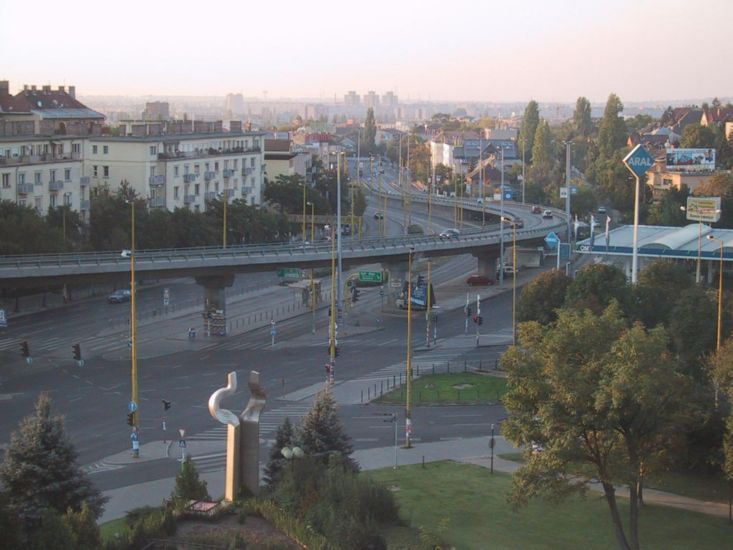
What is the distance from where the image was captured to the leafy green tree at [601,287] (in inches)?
1725

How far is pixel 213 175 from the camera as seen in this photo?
82.1 meters

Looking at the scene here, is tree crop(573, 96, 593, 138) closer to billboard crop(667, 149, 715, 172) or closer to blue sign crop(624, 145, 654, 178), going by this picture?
billboard crop(667, 149, 715, 172)

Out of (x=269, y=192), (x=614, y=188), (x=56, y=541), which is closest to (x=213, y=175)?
(x=269, y=192)

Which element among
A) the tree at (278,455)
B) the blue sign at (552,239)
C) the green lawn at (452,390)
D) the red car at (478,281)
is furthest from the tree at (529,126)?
the tree at (278,455)

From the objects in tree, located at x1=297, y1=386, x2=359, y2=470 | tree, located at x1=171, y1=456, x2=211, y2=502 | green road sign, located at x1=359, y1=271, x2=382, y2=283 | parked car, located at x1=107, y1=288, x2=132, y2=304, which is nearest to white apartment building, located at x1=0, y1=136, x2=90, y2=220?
parked car, located at x1=107, y1=288, x2=132, y2=304

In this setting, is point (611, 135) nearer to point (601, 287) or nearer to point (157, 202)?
point (157, 202)

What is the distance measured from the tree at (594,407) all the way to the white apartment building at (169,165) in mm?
51000

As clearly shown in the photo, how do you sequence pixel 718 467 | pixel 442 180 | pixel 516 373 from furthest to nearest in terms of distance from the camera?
pixel 442 180 → pixel 718 467 → pixel 516 373

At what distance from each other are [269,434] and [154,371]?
432 inches

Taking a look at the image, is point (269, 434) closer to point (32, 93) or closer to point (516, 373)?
A: point (516, 373)

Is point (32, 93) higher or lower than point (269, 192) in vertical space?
higher

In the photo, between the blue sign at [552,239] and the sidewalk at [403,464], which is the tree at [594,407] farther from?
the blue sign at [552,239]

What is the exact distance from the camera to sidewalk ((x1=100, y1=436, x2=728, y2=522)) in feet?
92.0

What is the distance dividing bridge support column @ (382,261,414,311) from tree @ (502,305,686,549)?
34438 mm
